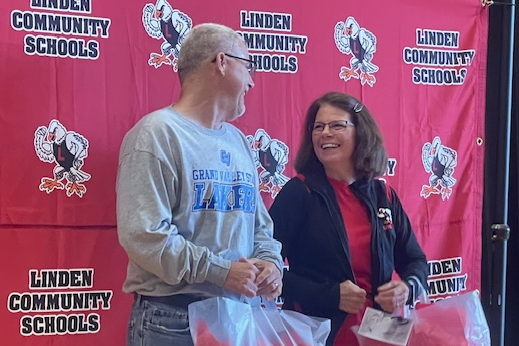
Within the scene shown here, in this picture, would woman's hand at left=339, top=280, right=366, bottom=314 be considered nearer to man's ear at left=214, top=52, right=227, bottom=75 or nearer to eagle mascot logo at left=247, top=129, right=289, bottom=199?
eagle mascot logo at left=247, top=129, right=289, bottom=199

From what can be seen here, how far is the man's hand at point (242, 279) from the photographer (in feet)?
4.81

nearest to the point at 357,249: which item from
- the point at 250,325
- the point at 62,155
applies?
the point at 250,325

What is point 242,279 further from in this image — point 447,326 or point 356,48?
point 356,48

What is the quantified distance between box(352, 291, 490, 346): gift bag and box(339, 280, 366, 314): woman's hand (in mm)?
89

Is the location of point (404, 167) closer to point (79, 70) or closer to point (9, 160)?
point (79, 70)

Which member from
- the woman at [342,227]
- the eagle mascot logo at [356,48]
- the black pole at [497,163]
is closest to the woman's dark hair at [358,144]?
the woman at [342,227]

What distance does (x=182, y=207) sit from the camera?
150 centimetres

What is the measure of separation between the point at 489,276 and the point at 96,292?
1580 millimetres

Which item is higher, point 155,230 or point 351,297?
point 155,230

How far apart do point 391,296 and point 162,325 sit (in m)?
0.70

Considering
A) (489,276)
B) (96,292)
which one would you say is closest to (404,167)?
(489,276)

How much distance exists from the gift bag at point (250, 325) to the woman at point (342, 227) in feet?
0.48

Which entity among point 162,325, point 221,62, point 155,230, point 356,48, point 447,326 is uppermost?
point 356,48

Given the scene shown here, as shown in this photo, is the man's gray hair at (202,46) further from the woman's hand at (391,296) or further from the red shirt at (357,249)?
the woman's hand at (391,296)
